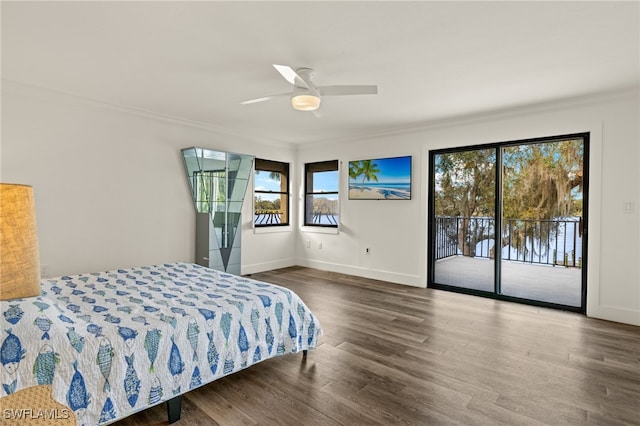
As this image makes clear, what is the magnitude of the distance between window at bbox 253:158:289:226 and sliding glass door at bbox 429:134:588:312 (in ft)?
9.15

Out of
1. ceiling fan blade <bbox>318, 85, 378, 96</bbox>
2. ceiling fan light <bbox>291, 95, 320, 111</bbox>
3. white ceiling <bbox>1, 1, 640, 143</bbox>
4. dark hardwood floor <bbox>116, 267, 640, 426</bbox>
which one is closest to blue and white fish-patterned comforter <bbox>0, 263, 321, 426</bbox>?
dark hardwood floor <bbox>116, 267, 640, 426</bbox>

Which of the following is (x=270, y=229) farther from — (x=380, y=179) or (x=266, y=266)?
(x=380, y=179)

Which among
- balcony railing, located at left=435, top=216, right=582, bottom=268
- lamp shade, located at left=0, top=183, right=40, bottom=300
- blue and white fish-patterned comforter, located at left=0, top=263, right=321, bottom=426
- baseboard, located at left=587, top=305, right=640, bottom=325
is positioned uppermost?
lamp shade, located at left=0, top=183, right=40, bottom=300

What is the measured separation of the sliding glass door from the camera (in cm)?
439

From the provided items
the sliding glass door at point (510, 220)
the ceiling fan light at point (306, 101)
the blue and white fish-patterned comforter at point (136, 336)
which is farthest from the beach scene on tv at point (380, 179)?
the blue and white fish-patterned comforter at point (136, 336)

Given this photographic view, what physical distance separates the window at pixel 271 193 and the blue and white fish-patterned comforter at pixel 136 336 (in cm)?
314

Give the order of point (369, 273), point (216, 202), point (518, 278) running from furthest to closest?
point (369, 273) → point (518, 278) → point (216, 202)

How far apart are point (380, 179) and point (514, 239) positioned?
219cm

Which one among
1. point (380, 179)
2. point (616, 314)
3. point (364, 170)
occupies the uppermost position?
point (364, 170)

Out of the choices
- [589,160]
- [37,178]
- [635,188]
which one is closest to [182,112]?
[37,178]

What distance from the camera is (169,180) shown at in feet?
15.2

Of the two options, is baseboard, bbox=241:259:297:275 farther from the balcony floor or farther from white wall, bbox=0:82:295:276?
the balcony floor

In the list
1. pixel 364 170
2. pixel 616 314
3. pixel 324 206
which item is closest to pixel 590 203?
pixel 616 314

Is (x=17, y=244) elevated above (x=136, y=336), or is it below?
above
